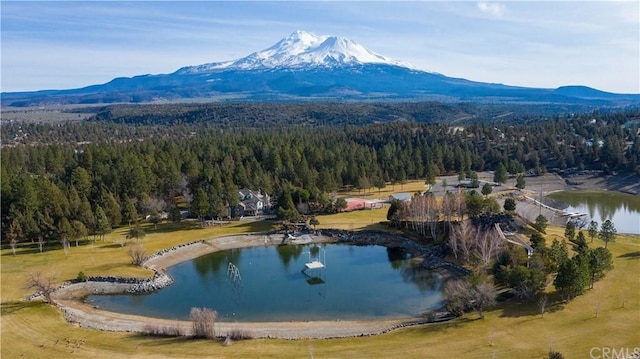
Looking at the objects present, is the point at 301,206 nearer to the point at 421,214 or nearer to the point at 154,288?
the point at 421,214

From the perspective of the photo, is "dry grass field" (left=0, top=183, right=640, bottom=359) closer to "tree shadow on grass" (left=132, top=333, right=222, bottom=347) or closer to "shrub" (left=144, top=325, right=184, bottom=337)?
"tree shadow on grass" (left=132, top=333, right=222, bottom=347)

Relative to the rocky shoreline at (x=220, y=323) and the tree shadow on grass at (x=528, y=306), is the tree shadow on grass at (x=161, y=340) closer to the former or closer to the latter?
the rocky shoreline at (x=220, y=323)

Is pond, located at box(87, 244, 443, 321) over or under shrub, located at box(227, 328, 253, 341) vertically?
under

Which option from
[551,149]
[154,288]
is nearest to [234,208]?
[154,288]

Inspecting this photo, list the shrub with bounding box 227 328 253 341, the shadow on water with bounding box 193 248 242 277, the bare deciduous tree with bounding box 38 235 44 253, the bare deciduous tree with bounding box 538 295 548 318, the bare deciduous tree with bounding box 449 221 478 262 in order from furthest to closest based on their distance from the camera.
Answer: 1. the bare deciduous tree with bounding box 38 235 44 253
2. the shadow on water with bounding box 193 248 242 277
3. the bare deciduous tree with bounding box 449 221 478 262
4. the bare deciduous tree with bounding box 538 295 548 318
5. the shrub with bounding box 227 328 253 341

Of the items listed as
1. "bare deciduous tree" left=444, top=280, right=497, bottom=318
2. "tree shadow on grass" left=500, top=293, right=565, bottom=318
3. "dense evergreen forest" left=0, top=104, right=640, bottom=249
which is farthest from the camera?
"dense evergreen forest" left=0, top=104, right=640, bottom=249

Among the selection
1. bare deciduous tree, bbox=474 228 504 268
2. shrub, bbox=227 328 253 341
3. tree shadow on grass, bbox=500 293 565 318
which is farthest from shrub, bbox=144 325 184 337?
bare deciduous tree, bbox=474 228 504 268
